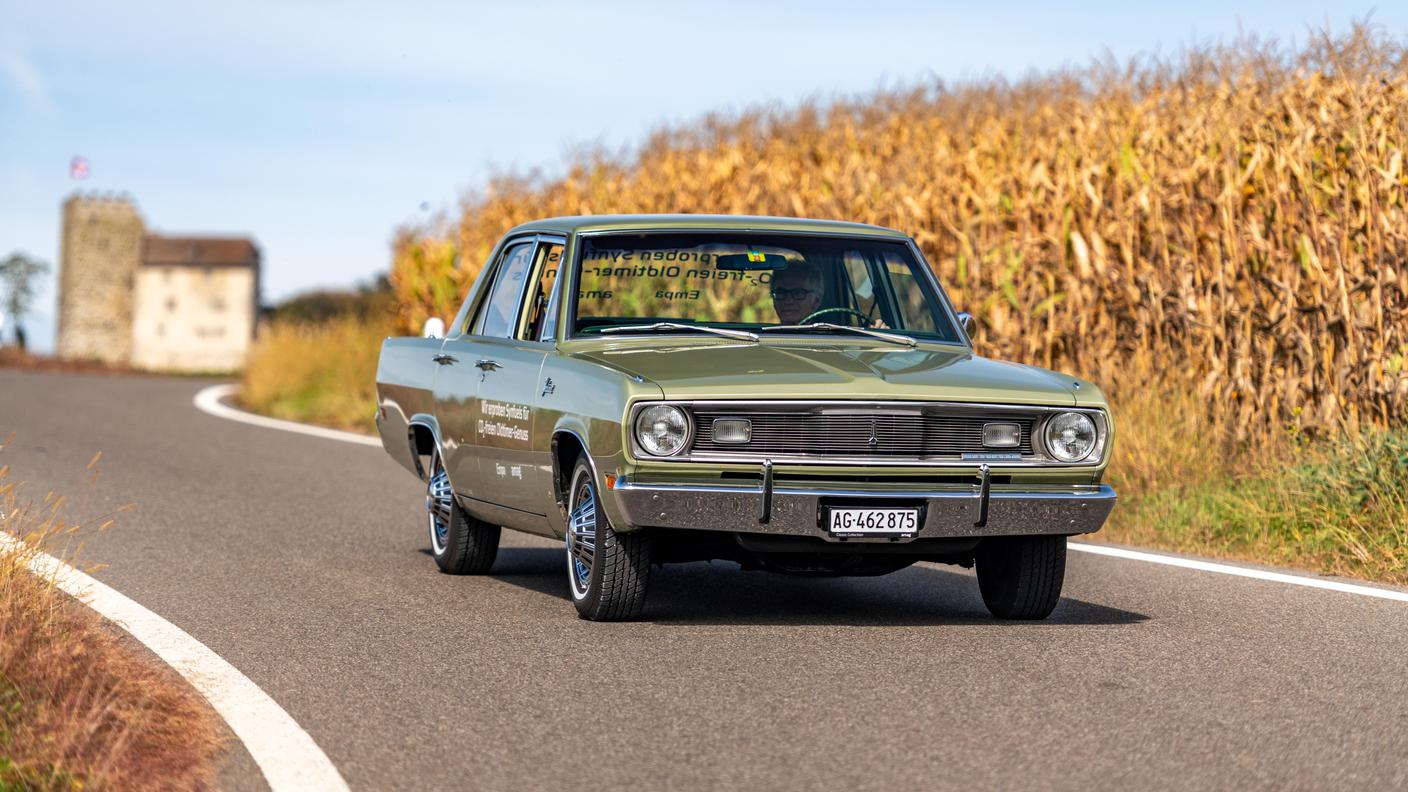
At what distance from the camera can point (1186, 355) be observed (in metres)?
13.2

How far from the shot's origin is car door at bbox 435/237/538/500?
9.21m

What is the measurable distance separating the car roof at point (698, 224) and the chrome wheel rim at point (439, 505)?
1419 mm

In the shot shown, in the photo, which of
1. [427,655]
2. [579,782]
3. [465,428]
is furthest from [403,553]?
[579,782]

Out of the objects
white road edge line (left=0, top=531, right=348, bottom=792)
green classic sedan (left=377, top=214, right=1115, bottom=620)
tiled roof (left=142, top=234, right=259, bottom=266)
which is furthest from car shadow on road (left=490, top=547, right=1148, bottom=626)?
tiled roof (left=142, top=234, right=259, bottom=266)

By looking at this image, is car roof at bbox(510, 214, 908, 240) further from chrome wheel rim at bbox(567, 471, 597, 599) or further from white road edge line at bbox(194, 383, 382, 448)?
white road edge line at bbox(194, 383, 382, 448)

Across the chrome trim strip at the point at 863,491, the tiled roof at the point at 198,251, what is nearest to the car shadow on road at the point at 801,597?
the chrome trim strip at the point at 863,491

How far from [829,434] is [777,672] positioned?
1083mm

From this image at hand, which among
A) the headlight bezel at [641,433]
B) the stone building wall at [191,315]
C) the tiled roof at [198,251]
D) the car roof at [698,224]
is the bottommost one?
the stone building wall at [191,315]

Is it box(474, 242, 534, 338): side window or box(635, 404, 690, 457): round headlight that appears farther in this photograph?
box(474, 242, 534, 338): side window

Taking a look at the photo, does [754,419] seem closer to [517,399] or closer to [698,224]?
[517,399]

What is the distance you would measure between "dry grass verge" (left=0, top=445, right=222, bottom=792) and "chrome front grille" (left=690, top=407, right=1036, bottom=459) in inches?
85.9

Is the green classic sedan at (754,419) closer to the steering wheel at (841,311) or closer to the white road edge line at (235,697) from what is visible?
the steering wheel at (841,311)

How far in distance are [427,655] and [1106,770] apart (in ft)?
9.22

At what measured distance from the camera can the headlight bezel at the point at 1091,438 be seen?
25.5ft
